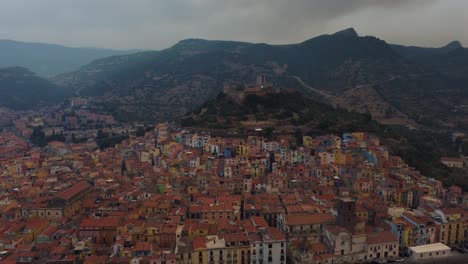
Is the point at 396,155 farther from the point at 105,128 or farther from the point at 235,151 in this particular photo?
the point at 105,128

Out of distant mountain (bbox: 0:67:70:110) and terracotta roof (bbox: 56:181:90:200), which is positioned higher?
distant mountain (bbox: 0:67:70:110)

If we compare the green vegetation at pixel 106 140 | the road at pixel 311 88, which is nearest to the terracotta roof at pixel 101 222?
the green vegetation at pixel 106 140

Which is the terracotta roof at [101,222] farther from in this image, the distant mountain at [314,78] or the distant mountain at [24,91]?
the distant mountain at [24,91]

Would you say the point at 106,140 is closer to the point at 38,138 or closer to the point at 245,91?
the point at 38,138

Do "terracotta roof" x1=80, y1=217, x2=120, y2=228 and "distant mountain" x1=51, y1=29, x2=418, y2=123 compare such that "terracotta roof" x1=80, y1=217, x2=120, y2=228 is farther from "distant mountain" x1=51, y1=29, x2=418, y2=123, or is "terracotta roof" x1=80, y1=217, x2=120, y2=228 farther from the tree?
"distant mountain" x1=51, y1=29, x2=418, y2=123

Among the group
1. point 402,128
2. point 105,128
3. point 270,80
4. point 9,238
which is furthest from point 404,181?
point 270,80

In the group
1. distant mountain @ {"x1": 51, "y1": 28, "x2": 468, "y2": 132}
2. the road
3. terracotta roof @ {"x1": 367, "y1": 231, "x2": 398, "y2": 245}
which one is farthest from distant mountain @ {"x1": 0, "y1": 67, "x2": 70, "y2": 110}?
terracotta roof @ {"x1": 367, "y1": 231, "x2": 398, "y2": 245}

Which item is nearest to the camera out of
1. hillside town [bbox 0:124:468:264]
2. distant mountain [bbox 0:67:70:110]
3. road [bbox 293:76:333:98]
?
hillside town [bbox 0:124:468:264]

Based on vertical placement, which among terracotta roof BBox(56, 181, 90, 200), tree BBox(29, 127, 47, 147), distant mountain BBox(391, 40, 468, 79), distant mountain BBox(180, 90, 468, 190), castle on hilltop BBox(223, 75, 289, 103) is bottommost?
tree BBox(29, 127, 47, 147)
